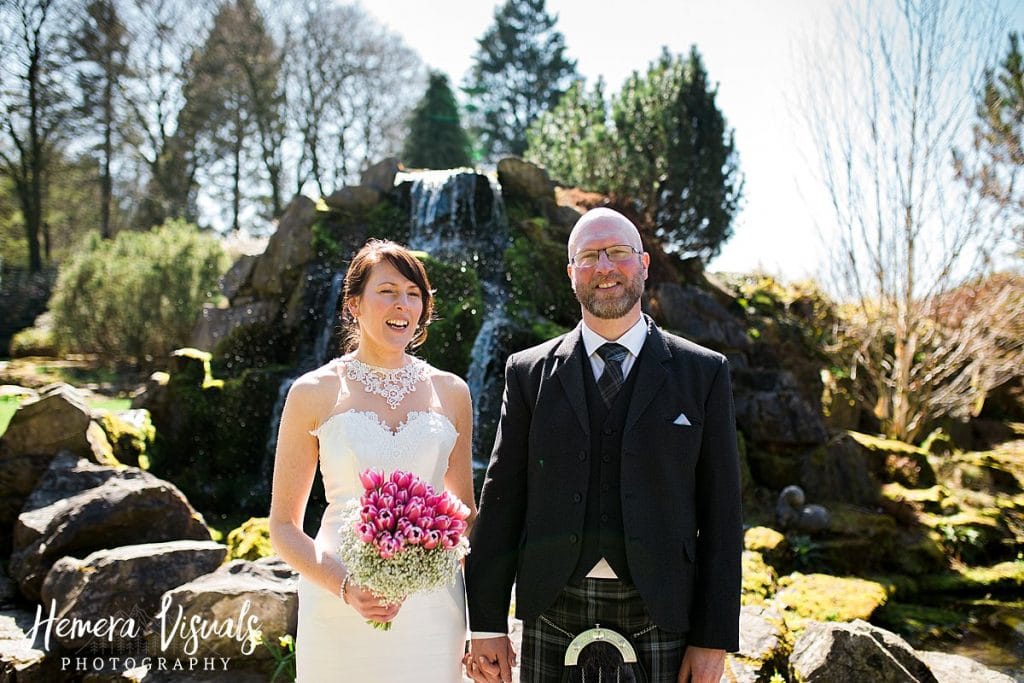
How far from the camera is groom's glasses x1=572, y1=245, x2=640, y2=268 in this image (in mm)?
2342

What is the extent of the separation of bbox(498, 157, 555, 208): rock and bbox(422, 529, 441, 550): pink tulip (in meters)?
10.5

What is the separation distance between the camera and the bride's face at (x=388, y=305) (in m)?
2.63

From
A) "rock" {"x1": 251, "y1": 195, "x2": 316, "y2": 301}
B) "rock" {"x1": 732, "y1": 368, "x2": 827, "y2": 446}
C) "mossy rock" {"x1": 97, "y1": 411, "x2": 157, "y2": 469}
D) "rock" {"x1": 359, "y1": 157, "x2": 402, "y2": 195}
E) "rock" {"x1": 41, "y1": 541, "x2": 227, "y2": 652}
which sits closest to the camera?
"rock" {"x1": 41, "y1": 541, "x2": 227, "y2": 652}

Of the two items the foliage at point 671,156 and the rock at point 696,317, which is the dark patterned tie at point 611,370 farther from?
the foliage at point 671,156

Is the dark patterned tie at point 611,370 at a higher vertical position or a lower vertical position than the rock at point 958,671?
higher

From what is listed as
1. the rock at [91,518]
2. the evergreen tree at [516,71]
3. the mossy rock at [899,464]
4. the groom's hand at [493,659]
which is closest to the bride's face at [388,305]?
the groom's hand at [493,659]

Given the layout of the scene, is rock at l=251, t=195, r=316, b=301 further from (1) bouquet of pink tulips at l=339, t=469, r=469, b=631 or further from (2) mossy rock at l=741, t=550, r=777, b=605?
(1) bouquet of pink tulips at l=339, t=469, r=469, b=631

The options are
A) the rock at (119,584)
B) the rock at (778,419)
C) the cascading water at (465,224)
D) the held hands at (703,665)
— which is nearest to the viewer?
the held hands at (703,665)

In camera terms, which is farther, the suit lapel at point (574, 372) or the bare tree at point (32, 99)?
the bare tree at point (32, 99)

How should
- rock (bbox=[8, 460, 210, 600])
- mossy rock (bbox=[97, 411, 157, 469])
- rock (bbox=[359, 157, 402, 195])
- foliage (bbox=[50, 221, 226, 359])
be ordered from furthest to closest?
foliage (bbox=[50, 221, 226, 359]) < rock (bbox=[359, 157, 402, 195]) < mossy rock (bbox=[97, 411, 157, 469]) < rock (bbox=[8, 460, 210, 600])

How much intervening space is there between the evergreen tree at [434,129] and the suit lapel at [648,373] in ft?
77.5

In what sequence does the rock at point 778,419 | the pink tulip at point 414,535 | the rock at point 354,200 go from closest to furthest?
the pink tulip at point 414,535
the rock at point 778,419
the rock at point 354,200

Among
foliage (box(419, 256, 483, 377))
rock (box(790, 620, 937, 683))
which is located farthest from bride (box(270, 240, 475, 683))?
foliage (box(419, 256, 483, 377))

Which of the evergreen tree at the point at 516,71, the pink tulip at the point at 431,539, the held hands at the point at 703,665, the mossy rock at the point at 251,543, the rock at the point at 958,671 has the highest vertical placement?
the evergreen tree at the point at 516,71
